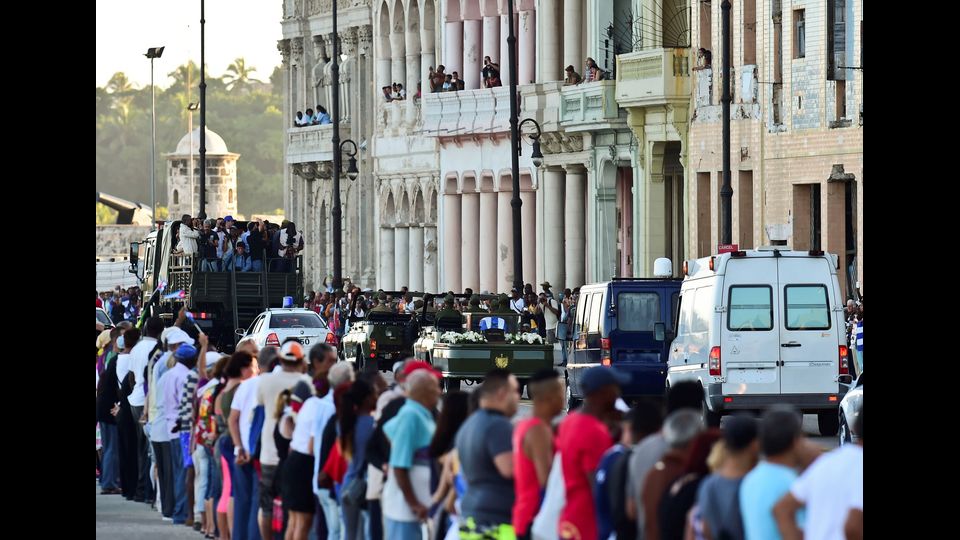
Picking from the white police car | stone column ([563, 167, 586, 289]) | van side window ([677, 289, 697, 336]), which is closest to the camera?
van side window ([677, 289, 697, 336])

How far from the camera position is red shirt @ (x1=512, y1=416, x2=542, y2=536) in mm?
14398

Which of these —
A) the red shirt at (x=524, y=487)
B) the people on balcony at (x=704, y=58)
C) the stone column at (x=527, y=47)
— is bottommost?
the red shirt at (x=524, y=487)

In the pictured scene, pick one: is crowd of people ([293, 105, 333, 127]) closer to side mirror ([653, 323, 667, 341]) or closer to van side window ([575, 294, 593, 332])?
van side window ([575, 294, 593, 332])

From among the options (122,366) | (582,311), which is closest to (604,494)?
(122,366)

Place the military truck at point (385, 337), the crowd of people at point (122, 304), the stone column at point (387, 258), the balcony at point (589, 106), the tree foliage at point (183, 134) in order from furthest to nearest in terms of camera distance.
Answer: the tree foliage at point (183, 134) → the stone column at point (387, 258) → the crowd of people at point (122, 304) → the balcony at point (589, 106) → the military truck at point (385, 337)

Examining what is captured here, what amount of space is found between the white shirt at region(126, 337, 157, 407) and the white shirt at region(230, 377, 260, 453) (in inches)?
190

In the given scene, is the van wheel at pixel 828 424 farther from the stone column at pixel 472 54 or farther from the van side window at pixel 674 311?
the stone column at pixel 472 54

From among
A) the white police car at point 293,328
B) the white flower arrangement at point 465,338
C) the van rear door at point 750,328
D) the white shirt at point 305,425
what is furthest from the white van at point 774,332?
the white police car at point 293,328

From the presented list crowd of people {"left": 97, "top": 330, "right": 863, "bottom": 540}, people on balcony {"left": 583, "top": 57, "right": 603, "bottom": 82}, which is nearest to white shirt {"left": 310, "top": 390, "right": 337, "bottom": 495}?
crowd of people {"left": 97, "top": 330, "right": 863, "bottom": 540}

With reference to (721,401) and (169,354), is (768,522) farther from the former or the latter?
(721,401)

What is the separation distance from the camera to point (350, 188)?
8225 cm

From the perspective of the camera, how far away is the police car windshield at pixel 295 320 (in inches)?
1773

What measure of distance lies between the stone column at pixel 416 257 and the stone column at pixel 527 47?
9.89m
